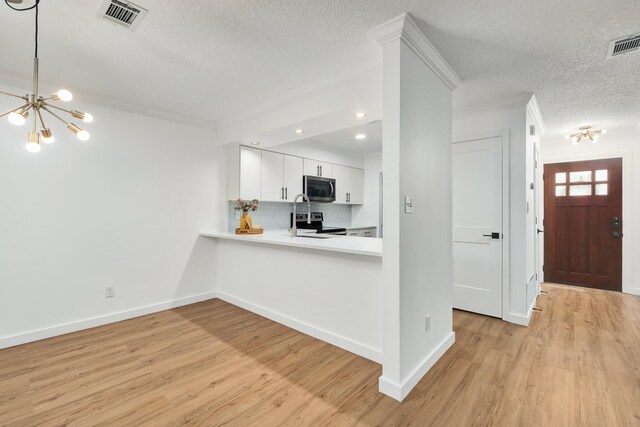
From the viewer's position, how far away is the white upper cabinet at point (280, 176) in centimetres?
443

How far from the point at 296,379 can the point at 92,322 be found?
2.46 meters

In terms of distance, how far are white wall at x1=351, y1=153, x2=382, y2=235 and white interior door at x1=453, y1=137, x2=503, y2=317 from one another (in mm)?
2482

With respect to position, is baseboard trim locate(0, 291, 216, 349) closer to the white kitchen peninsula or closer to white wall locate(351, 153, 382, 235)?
the white kitchen peninsula

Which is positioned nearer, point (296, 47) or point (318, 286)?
point (296, 47)

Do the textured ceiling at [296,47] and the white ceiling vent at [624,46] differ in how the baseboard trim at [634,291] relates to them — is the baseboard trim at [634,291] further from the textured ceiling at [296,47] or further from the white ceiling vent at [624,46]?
the white ceiling vent at [624,46]

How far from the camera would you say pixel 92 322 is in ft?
10.4

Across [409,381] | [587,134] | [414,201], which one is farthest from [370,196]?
[409,381]

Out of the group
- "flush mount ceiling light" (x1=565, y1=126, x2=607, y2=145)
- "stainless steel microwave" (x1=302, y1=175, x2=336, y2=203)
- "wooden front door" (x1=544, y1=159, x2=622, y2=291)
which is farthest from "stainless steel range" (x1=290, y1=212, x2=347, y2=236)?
"flush mount ceiling light" (x1=565, y1=126, x2=607, y2=145)

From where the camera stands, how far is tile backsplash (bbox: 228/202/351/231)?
15.3 feet

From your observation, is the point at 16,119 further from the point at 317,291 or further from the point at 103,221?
the point at 317,291

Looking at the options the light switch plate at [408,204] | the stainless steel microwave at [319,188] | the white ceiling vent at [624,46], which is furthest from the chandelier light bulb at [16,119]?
the white ceiling vent at [624,46]

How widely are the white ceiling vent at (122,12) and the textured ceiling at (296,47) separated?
0.05 m

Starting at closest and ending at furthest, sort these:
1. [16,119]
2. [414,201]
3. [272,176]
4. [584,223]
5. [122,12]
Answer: [16,119] → [122,12] → [414,201] → [272,176] → [584,223]

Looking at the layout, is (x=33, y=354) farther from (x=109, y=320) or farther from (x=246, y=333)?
(x=246, y=333)
